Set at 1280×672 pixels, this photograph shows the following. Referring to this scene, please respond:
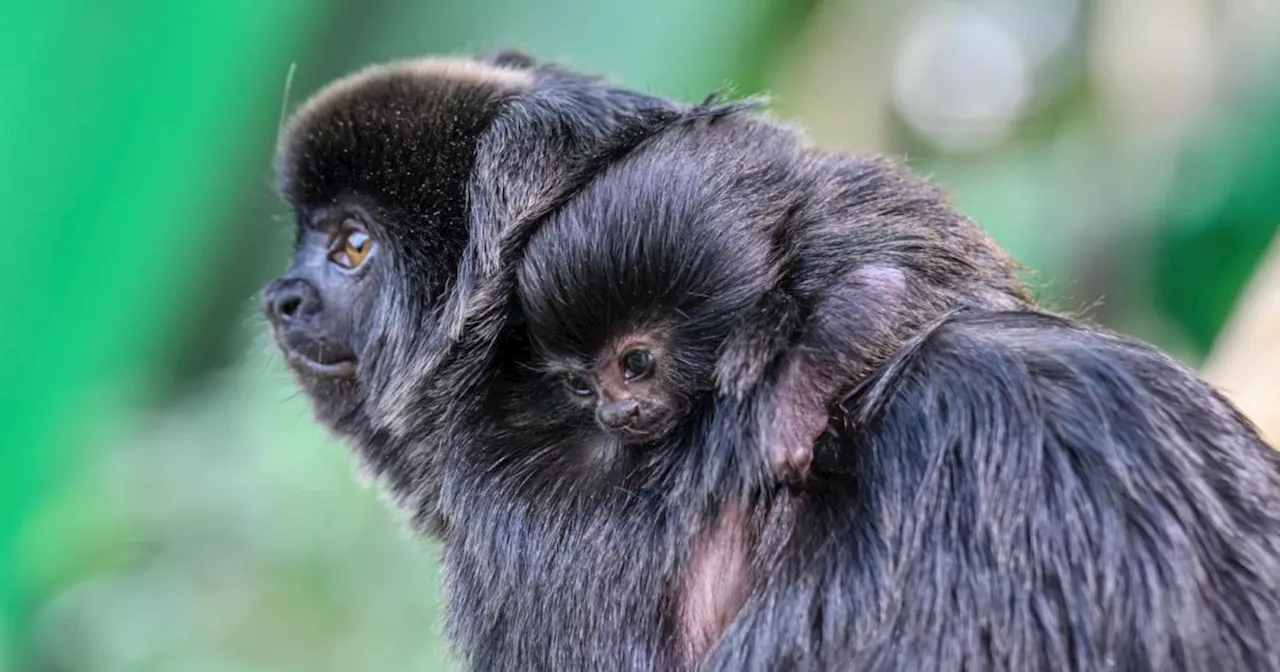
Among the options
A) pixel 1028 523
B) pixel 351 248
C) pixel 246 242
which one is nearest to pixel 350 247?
pixel 351 248

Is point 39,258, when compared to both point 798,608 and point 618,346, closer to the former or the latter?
point 618,346

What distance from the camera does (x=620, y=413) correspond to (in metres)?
1.20

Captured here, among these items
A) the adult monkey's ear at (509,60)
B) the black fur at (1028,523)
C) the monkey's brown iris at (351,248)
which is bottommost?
the black fur at (1028,523)

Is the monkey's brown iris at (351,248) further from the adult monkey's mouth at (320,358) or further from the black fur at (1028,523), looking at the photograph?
the black fur at (1028,523)

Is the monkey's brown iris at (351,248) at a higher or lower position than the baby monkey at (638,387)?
higher

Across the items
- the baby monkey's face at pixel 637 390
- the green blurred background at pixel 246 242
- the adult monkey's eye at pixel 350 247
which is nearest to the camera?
the baby monkey's face at pixel 637 390

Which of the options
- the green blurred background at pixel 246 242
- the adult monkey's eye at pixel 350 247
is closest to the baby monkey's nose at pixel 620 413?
the adult monkey's eye at pixel 350 247

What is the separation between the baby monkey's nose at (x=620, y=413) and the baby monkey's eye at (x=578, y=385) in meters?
0.08

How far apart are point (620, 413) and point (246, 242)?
3.23m

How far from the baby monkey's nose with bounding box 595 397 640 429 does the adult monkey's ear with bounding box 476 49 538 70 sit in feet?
2.67

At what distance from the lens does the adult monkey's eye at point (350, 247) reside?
163 cm

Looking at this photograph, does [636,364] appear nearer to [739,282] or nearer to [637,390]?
[637,390]

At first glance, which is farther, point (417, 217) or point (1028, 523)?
point (417, 217)

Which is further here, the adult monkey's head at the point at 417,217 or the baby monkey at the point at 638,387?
the adult monkey's head at the point at 417,217
